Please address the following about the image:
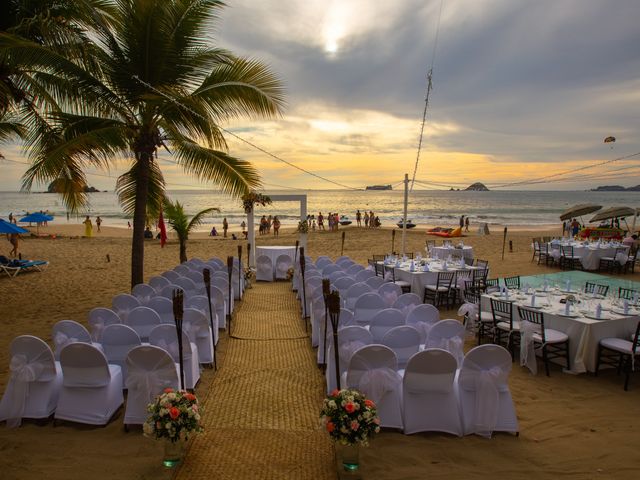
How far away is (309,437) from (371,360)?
958 mm

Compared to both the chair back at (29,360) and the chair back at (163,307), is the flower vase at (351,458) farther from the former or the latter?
the chair back at (163,307)

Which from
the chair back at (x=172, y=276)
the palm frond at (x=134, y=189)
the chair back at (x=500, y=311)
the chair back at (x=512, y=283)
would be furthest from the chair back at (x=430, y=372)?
the palm frond at (x=134, y=189)

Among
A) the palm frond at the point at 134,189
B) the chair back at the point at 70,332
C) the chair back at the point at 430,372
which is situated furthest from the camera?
the palm frond at the point at 134,189

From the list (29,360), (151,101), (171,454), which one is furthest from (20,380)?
(151,101)

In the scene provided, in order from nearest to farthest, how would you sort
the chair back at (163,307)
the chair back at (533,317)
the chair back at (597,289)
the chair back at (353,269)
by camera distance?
the chair back at (533,317), the chair back at (163,307), the chair back at (597,289), the chair back at (353,269)

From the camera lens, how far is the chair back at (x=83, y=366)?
4.47 metres

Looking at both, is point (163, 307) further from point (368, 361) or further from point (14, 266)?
point (14, 266)

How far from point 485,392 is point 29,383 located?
15.1ft

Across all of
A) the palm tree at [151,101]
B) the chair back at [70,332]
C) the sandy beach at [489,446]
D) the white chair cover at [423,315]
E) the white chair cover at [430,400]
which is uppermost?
the palm tree at [151,101]

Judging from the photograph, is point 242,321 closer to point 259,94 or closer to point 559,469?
point 259,94

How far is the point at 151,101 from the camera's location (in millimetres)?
8961

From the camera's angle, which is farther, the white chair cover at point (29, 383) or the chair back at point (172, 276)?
the chair back at point (172, 276)

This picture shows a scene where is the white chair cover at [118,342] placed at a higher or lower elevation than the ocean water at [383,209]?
lower

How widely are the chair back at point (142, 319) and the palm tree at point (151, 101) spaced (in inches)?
137
